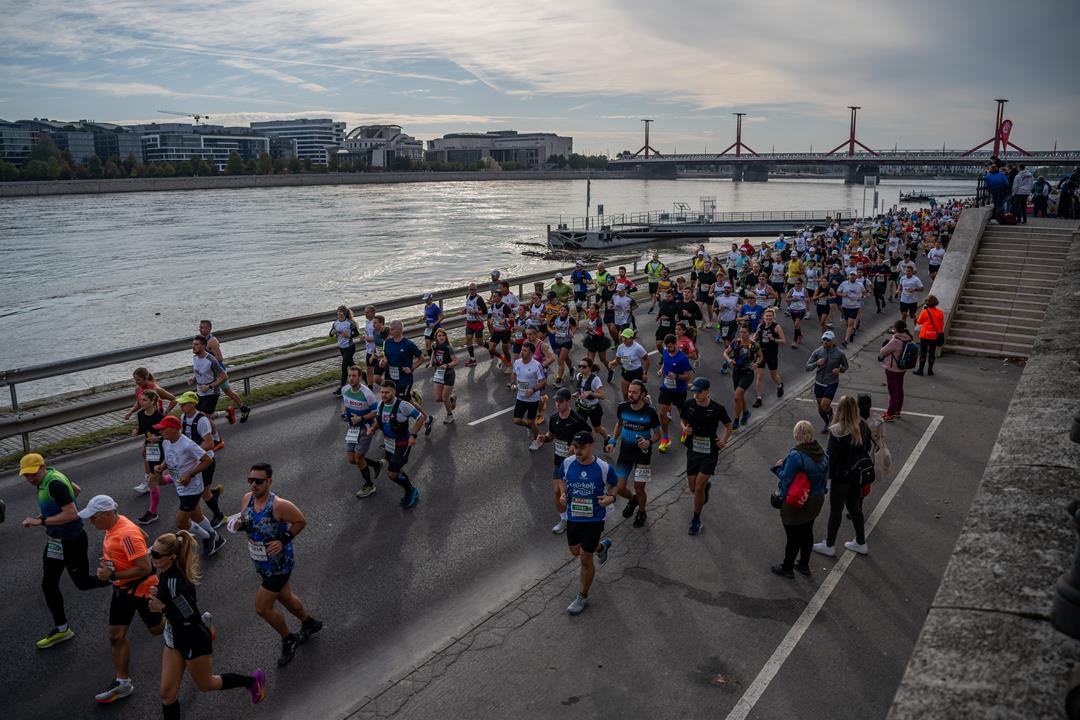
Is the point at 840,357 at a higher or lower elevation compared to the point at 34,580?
higher

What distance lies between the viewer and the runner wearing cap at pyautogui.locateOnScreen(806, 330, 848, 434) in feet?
39.1

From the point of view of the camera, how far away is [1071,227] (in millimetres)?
21391

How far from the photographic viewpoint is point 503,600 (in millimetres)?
7668

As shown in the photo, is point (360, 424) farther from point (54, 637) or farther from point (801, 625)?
point (801, 625)

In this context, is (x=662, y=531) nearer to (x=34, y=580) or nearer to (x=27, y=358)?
(x=34, y=580)

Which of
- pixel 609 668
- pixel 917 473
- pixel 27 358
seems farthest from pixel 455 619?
pixel 27 358

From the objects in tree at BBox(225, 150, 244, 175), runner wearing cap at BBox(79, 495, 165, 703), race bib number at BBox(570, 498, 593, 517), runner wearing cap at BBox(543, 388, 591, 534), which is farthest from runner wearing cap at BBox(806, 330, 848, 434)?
tree at BBox(225, 150, 244, 175)

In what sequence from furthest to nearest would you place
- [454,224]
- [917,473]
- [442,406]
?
[454,224] < [442,406] < [917,473]

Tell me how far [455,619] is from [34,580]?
4.53m

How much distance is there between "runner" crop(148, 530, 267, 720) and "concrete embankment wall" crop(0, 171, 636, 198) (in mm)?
134825

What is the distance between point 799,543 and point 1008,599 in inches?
183

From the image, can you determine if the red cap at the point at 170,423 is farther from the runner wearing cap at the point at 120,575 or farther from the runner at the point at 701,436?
the runner at the point at 701,436

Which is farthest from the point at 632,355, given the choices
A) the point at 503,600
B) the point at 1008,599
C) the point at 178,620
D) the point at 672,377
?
the point at 1008,599

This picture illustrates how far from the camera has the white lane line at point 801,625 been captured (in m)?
6.03
